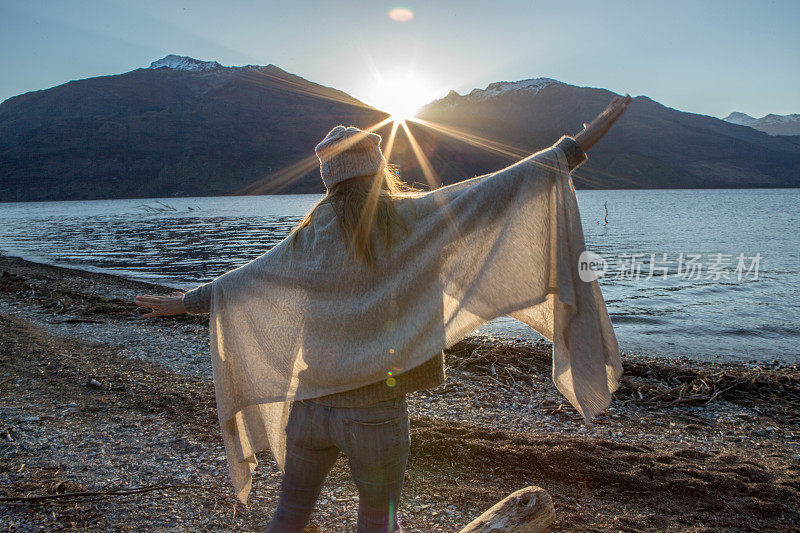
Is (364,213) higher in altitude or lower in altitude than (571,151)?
lower

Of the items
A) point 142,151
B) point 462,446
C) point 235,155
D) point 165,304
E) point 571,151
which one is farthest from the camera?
point 235,155

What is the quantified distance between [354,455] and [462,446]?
2.95 metres

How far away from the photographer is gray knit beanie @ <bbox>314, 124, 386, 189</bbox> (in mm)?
1865

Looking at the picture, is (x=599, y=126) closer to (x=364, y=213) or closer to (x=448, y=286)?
(x=448, y=286)

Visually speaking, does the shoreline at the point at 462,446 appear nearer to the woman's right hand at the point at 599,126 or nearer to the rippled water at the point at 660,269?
the woman's right hand at the point at 599,126

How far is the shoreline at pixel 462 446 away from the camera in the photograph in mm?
3545

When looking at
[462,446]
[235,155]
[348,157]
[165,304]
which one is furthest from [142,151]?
[348,157]

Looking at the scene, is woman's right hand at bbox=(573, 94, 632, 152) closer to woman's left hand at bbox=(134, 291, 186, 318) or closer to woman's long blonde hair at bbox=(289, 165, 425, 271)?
woman's long blonde hair at bbox=(289, 165, 425, 271)

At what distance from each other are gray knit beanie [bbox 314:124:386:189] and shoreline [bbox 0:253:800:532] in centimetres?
265

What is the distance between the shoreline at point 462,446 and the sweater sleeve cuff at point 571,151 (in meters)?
2.64

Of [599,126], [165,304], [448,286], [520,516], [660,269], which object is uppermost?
[599,126]

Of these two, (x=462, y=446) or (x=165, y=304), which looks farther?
(x=462, y=446)

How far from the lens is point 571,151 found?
6.36ft

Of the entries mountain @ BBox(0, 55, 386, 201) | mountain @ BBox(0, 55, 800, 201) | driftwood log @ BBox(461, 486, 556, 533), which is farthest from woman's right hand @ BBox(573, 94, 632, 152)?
mountain @ BBox(0, 55, 386, 201)
